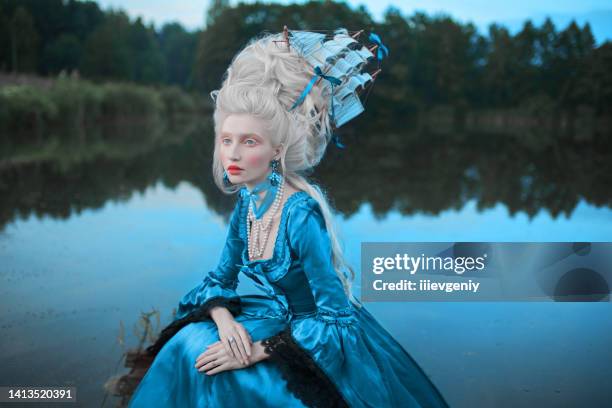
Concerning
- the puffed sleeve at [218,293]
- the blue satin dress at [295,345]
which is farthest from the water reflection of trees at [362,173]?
the blue satin dress at [295,345]

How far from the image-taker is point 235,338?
1822 millimetres

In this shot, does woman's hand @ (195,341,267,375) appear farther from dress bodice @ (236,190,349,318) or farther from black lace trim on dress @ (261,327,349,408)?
dress bodice @ (236,190,349,318)

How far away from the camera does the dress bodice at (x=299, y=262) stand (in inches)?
72.1

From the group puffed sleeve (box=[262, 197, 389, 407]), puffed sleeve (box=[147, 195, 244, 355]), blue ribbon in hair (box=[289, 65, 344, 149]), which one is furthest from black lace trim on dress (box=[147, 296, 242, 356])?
blue ribbon in hair (box=[289, 65, 344, 149])

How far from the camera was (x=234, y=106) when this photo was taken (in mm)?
1914

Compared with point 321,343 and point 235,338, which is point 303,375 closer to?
point 321,343

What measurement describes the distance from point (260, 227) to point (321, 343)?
41 cm

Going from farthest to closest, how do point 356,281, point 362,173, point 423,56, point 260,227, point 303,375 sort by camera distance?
point 423,56 < point 362,173 < point 356,281 < point 260,227 < point 303,375

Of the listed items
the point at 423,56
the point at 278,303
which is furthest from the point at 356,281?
the point at 423,56

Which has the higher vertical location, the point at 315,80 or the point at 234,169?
the point at 315,80

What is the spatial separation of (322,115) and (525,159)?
13113mm

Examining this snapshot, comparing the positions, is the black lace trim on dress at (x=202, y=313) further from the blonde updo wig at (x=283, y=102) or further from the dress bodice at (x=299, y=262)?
the blonde updo wig at (x=283, y=102)

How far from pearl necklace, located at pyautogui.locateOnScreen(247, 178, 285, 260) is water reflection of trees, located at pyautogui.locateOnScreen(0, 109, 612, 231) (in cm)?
250

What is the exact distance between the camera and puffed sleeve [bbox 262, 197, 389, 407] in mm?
1751
